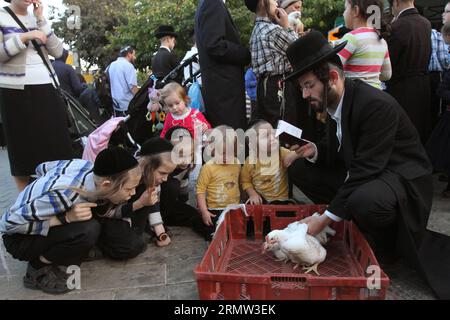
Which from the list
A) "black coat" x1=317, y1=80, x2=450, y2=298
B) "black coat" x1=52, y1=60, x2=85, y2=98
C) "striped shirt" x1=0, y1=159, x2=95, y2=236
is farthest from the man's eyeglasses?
"black coat" x1=52, y1=60, x2=85, y2=98

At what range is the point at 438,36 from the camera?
4246mm

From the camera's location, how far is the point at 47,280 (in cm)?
231

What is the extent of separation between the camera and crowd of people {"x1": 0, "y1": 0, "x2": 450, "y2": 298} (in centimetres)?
220

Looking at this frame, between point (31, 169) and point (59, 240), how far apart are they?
106cm

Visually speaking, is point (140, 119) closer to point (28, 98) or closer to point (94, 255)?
point (28, 98)

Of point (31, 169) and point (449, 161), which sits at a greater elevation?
point (31, 169)

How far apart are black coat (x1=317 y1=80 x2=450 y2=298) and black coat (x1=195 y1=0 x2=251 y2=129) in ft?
4.26

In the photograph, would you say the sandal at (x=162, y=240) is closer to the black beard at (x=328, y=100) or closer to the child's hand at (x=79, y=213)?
the child's hand at (x=79, y=213)

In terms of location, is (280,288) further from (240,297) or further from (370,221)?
(370,221)

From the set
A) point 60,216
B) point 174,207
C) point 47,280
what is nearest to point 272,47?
point 174,207

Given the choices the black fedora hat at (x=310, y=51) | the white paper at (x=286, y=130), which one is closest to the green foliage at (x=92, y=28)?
the white paper at (x=286, y=130)

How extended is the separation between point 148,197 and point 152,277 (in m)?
0.51

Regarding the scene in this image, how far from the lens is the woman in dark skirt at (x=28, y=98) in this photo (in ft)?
9.36

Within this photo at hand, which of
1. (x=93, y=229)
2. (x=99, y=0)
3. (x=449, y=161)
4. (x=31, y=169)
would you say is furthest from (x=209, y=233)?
(x=99, y=0)
